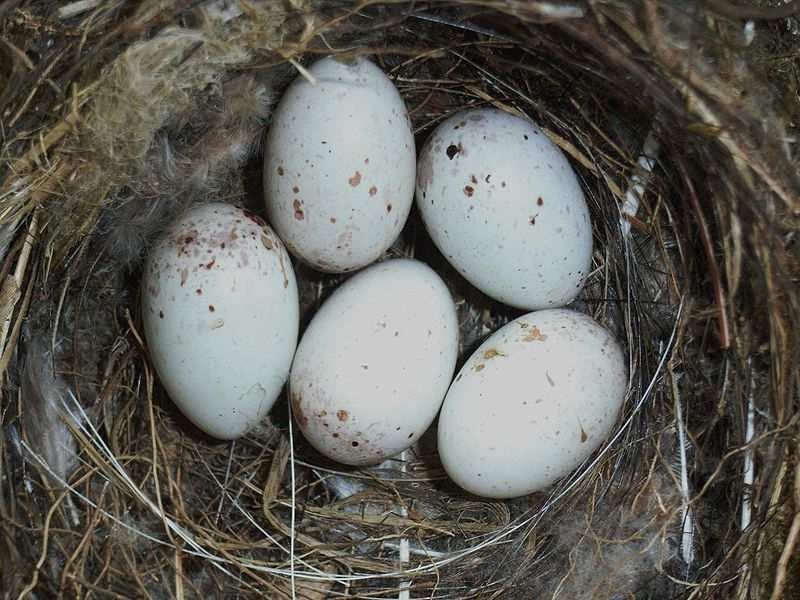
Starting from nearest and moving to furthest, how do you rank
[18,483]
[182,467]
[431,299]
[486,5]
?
[486,5] → [18,483] → [431,299] → [182,467]

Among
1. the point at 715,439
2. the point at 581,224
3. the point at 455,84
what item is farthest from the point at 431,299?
the point at 715,439

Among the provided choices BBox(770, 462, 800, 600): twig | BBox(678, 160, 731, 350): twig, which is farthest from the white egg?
BBox(770, 462, 800, 600): twig

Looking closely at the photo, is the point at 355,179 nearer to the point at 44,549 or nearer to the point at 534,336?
the point at 534,336

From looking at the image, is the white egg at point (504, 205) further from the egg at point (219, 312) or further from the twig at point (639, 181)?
the egg at point (219, 312)

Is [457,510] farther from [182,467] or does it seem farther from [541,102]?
[541,102]

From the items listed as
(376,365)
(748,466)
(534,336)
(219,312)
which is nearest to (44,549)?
(219,312)

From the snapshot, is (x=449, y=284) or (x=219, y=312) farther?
(x=449, y=284)

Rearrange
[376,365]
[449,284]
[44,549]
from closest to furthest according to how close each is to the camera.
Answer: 1. [44,549]
2. [376,365]
3. [449,284]
